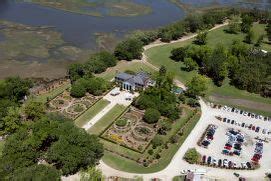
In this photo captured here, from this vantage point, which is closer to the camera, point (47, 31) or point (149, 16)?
point (47, 31)

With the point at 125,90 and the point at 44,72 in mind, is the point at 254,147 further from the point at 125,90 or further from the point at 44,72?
the point at 44,72

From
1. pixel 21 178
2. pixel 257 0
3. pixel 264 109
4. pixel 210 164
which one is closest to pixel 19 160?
pixel 21 178

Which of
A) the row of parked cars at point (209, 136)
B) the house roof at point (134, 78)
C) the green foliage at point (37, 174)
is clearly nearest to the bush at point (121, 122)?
the house roof at point (134, 78)

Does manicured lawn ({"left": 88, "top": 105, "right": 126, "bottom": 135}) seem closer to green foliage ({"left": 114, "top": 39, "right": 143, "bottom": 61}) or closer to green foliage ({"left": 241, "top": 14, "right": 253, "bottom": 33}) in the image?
green foliage ({"left": 114, "top": 39, "right": 143, "bottom": 61})

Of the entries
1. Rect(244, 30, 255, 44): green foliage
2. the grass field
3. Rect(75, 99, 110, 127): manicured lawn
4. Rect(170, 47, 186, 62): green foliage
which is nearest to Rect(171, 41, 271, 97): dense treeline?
Rect(170, 47, 186, 62): green foliage

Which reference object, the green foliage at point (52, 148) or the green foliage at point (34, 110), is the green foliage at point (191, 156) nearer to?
the green foliage at point (52, 148)

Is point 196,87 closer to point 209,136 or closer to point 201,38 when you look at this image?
point 209,136

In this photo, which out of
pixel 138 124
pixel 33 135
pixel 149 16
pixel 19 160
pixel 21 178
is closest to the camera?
pixel 21 178
